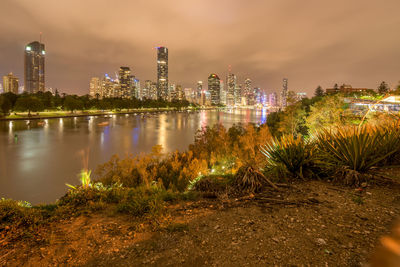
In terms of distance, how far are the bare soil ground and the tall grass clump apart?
813 mm

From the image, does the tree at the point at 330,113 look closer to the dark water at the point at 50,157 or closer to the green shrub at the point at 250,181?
the green shrub at the point at 250,181

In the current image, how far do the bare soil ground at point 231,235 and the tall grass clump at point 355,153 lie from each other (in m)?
0.81

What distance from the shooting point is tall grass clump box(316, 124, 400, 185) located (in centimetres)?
506

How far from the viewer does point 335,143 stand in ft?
19.8

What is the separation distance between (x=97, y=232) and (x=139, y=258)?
3.69 ft

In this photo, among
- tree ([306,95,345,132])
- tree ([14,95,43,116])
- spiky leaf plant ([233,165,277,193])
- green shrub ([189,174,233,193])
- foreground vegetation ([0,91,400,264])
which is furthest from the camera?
tree ([14,95,43,116])

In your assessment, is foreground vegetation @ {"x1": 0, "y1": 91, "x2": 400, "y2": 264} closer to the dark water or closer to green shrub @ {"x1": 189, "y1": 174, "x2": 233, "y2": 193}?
green shrub @ {"x1": 189, "y1": 174, "x2": 233, "y2": 193}

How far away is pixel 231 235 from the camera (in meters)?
3.14

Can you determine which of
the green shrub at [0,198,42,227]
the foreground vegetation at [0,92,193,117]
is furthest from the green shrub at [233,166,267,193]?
the foreground vegetation at [0,92,193,117]

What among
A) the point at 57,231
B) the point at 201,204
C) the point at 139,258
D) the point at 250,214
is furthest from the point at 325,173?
the point at 57,231

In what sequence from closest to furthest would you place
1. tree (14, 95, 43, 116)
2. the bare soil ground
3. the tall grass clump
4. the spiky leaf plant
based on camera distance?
the bare soil ground < the spiky leaf plant < the tall grass clump < tree (14, 95, 43, 116)

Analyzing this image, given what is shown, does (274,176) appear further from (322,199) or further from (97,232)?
(97,232)

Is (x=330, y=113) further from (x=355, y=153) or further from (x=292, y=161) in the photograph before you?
(x=292, y=161)

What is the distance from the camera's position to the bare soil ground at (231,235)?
265cm
